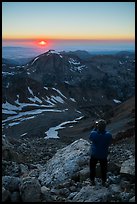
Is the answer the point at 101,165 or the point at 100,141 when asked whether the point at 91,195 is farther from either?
the point at 100,141

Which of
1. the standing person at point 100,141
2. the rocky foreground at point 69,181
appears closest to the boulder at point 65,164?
the rocky foreground at point 69,181

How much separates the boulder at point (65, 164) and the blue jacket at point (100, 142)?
8.90 feet

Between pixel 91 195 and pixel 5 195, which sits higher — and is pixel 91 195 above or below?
below

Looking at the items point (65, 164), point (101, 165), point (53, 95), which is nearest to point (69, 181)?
point (101, 165)

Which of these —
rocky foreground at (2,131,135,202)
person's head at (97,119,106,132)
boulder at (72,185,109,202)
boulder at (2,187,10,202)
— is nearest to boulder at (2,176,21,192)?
rocky foreground at (2,131,135,202)

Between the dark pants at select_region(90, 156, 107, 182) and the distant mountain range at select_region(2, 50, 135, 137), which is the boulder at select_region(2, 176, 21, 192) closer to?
the dark pants at select_region(90, 156, 107, 182)

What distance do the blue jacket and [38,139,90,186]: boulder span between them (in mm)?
2712

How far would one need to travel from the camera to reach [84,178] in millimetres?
10125

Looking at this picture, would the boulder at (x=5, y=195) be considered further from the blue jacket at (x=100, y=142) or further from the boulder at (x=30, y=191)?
the blue jacket at (x=100, y=142)

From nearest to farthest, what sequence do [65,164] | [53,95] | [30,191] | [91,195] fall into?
[30,191]
[91,195]
[65,164]
[53,95]

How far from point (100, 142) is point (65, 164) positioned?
12.7ft

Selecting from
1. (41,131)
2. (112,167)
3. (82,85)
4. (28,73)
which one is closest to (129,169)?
(112,167)

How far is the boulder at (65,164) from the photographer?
11.5 metres

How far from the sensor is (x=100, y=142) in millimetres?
8641
